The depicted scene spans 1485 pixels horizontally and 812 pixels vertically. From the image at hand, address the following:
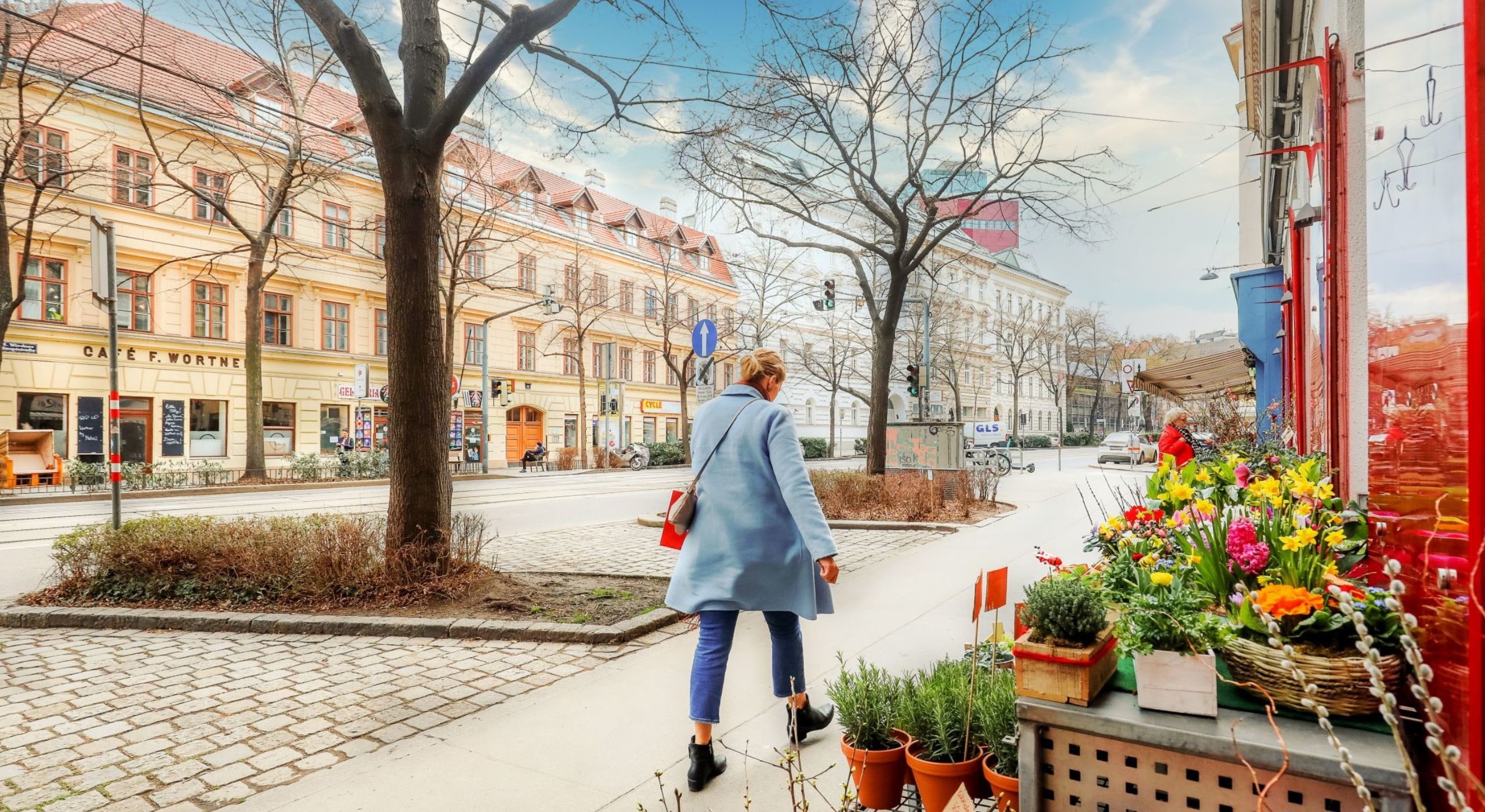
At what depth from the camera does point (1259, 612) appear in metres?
2.16

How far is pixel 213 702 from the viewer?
4.54m

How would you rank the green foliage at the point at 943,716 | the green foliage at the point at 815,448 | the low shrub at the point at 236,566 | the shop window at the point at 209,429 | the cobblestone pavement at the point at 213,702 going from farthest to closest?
the green foliage at the point at 815,448
the shop window at the point at 209,429
the low shrub at the point at 236,566
the cobblestone pavement at the point at 213,702
the green foliage at the point at 943,716

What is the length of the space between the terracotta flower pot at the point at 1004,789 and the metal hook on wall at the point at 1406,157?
6.21 feet

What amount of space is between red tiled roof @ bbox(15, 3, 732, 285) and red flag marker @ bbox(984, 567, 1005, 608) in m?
8.44

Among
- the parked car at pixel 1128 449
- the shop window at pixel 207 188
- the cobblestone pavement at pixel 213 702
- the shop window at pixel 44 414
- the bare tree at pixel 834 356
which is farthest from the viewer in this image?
the bare tree at pixel 834 356

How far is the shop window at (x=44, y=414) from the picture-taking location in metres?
24.5

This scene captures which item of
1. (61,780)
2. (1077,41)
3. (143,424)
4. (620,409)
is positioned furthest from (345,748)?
(620,409)

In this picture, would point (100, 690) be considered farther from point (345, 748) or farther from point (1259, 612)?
point (1259, 612)

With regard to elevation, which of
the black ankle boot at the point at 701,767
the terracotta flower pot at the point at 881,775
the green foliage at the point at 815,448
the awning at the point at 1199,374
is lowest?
the green foliage at the point at 815,448

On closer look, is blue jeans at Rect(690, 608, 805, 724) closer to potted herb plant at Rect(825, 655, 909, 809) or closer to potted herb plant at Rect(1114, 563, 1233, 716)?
potted herb plant at Rect(825, 655, 909, 809)

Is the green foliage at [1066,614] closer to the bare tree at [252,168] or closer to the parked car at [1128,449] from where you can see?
the bare tree at [252,168]

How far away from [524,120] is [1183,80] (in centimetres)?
847

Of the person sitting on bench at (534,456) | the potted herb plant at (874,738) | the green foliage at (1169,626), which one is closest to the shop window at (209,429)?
the person sitting on bench at (534,456)

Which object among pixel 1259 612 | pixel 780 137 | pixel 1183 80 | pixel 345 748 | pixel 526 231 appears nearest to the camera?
pixel 1259 612
